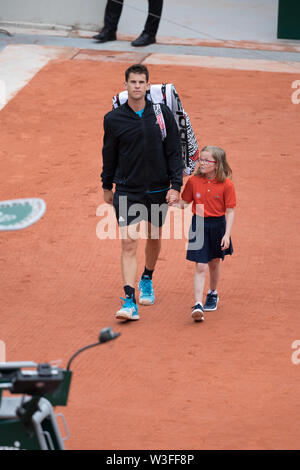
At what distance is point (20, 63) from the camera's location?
14680mm

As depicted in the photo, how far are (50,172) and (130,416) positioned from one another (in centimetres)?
533

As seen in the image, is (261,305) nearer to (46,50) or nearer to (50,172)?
(50,172)

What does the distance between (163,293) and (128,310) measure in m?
0.82

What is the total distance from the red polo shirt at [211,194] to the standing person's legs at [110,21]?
932 cm

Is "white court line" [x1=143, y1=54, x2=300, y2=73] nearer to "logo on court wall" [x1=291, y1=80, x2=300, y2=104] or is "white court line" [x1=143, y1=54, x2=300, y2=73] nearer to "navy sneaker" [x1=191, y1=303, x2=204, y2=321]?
"logo on court wall" [x1=291, y1=80, x2=300, y2=104]

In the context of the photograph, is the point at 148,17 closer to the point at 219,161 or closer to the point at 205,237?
the point at 219,161

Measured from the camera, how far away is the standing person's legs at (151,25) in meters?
15.3

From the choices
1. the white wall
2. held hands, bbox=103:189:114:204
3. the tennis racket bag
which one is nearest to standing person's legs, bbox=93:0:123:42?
the white wall

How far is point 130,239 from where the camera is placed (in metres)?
7.21

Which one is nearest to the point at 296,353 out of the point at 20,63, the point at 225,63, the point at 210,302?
the point at 210,302

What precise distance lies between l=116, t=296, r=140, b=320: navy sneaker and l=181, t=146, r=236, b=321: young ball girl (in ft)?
1.67

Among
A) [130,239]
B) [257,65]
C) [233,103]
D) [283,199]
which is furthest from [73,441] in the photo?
[257,65]

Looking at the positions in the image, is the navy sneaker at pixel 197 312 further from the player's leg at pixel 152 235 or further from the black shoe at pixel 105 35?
the black shoe at pixel 105 35

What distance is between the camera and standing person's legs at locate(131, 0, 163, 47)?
50.3 ft
